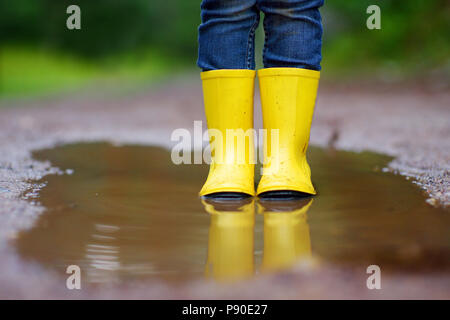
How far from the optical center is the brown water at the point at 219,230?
3.27ft

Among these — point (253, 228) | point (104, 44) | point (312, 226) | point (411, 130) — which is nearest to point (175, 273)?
point (253, 228)

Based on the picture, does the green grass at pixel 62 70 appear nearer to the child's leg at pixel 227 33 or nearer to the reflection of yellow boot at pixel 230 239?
the child's leg at pixel 227 33

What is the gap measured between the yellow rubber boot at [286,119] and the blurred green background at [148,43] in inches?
170

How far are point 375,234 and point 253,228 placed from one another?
28cm

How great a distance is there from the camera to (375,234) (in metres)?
1.14

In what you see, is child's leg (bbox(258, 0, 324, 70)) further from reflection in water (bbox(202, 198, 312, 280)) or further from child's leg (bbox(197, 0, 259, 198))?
reflection in water (bbox(202, 198, 312, 280))

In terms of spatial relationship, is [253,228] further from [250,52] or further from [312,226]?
[250,52]

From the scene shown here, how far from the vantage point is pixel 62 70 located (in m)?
13.0
